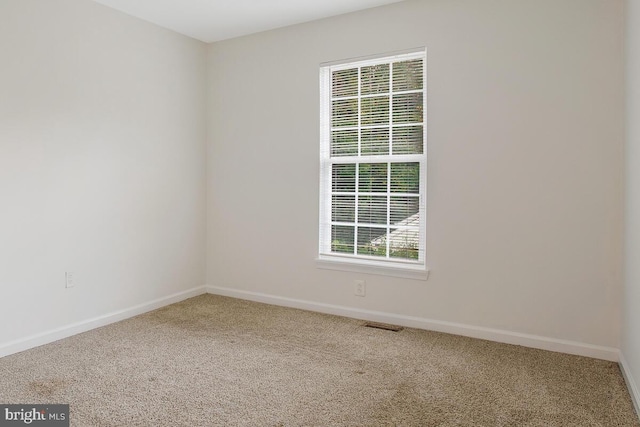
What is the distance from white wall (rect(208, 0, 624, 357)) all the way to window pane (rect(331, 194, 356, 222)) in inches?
6.2

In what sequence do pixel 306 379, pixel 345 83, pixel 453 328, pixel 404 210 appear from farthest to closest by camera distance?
pixel 345 83, pixel 404 210, pixel 453 328, pixel 306 379

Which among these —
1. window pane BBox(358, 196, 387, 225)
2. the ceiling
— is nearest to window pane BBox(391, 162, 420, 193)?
window pane BBox(358, 196, 387, 225)

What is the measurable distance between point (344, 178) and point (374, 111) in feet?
1.95

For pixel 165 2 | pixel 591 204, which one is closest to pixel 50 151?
pixel 165 2

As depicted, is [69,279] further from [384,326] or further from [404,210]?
[404,210]

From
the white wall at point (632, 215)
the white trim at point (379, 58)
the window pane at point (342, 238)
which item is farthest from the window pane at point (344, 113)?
the white wall at point (632, 215)

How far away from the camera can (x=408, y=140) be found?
3.45m

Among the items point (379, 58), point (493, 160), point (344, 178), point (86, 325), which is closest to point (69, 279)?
point (86, 325)

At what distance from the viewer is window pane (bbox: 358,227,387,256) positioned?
3615 mm

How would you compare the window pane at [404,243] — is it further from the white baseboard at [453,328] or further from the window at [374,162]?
the white baseboard at [453,328]

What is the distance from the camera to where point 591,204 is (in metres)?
2.80

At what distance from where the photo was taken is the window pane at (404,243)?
3479mm

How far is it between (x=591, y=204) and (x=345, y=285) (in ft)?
6.07

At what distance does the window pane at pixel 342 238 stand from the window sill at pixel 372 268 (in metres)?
0.11
